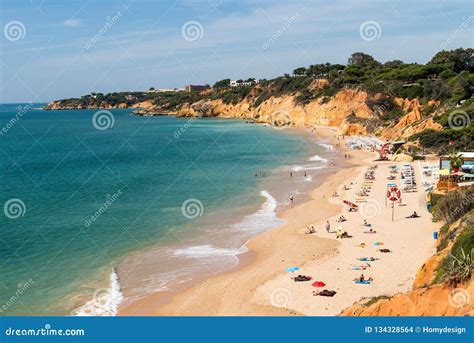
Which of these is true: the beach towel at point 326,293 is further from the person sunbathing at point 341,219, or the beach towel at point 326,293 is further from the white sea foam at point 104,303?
the person sunbathing at point 341,219

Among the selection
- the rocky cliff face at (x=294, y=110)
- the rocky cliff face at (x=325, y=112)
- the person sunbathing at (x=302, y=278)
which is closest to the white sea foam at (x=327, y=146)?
the rocky cliff face at (x=325, y=112)

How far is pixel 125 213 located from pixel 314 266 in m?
15.7

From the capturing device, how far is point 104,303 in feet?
64.8

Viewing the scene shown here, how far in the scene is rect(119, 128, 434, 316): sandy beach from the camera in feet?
61.5

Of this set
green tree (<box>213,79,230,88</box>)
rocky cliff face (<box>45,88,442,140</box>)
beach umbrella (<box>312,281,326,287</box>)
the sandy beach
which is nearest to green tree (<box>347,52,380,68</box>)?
rocky cliff face (<box>45,88,442,140</box>)

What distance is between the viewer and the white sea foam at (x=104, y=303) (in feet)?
61.7

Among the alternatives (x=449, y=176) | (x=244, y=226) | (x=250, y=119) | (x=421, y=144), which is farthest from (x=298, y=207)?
(x=250, y=119)

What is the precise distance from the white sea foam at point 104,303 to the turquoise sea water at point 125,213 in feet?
0.69

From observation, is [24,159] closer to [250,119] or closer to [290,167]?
[290,167]

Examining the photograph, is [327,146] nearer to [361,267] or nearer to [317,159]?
[317,159]

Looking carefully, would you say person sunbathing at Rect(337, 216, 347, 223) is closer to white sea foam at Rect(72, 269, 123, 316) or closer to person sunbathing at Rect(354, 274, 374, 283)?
person sunbathing at Rect(354, 274, 374, 283)

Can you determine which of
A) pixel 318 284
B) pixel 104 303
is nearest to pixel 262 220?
pixel 318 284

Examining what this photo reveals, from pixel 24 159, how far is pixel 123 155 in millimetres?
12533

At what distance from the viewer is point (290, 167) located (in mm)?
52938
